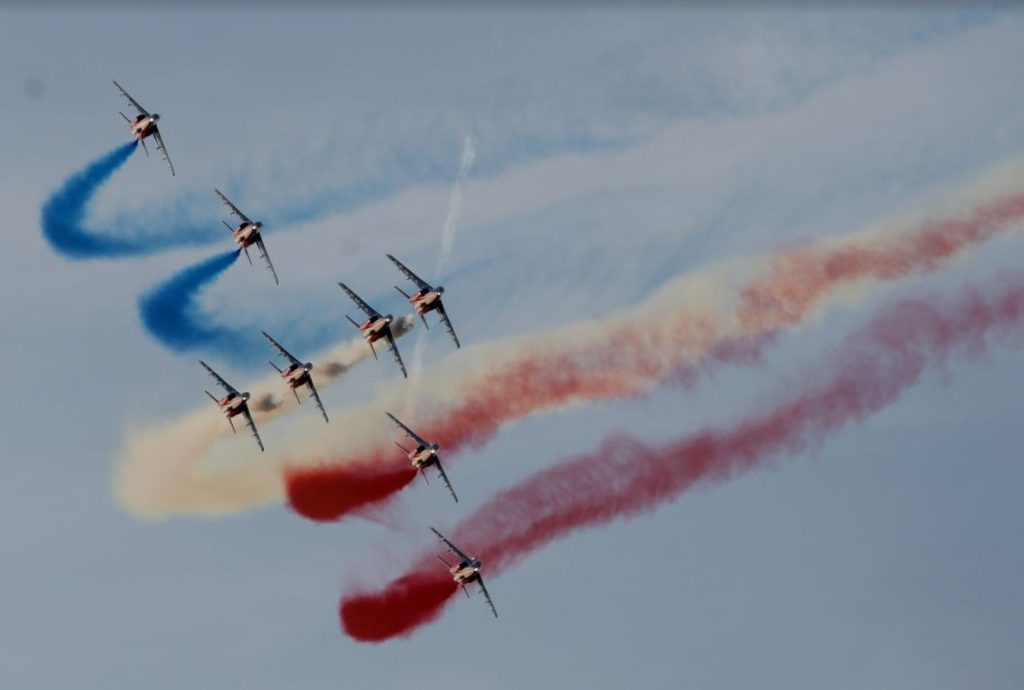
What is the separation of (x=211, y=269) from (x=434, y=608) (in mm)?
19623

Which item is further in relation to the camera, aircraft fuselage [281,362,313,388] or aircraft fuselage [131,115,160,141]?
aircraft fuselage [131,115,160,141]

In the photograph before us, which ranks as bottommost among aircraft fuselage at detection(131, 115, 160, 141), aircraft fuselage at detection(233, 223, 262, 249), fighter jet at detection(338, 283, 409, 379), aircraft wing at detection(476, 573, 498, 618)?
aircraft wing at detection(476, 573, 498, 618)

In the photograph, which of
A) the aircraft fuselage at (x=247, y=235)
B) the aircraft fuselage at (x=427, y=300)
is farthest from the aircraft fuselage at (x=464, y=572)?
the aircraft fuselage at (x=247, y=235)

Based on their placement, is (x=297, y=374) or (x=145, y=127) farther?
(x=145, y=127)

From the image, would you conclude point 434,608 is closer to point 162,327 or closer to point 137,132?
point 162,327

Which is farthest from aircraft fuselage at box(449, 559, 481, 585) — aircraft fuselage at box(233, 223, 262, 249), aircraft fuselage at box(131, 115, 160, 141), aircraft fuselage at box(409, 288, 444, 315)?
aircraft fuselage at box(131, 115, 160, 141)

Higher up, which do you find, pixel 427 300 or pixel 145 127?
pixel 145 127

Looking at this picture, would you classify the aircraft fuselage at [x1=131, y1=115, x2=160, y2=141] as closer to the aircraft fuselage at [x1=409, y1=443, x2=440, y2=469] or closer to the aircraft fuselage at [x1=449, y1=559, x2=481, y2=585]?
the aircraft fuselage at [x1=409, y1=443, x2=440, y2=469]

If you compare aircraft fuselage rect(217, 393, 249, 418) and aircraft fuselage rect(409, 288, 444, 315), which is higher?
aircraft fuselage rect(217, 393, 249, 418)

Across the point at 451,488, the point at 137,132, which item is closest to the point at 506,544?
the point at 451,488

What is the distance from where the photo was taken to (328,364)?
59.0m

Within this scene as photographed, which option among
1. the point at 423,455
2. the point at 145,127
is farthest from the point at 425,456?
the point at 145,127

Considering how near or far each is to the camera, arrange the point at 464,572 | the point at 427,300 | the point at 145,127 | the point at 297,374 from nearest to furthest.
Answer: the point at 427,300
the point at 464,572
the point at 297,374
the point at 145,127

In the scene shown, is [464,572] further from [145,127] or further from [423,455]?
[145,127]
